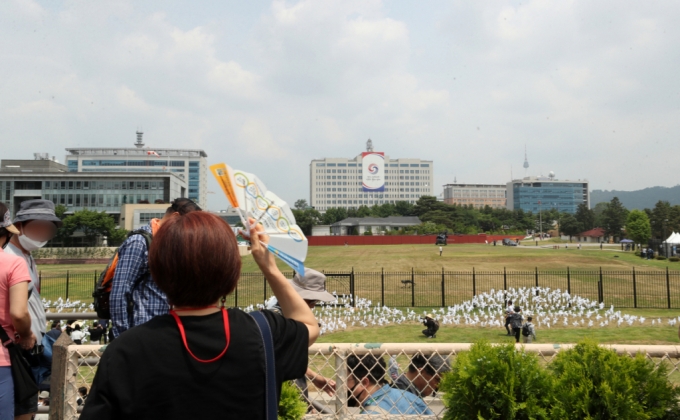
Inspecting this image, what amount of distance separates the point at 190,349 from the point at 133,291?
1.46 m

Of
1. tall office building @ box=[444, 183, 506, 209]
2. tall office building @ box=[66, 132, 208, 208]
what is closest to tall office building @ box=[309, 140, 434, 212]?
tall office building @ box=[444, 183, 506, 209]

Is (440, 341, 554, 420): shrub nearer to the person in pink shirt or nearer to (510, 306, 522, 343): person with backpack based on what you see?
the person in pink shirt

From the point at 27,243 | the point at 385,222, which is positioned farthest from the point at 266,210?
the point at 385,222

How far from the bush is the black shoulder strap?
1002 millimetres

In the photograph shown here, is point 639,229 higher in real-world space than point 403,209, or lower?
lower

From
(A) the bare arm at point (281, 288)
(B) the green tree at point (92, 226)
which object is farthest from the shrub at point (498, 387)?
(B) the green tree at point (92, 226)

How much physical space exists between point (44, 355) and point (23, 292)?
1.79 ft

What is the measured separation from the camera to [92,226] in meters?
58.3

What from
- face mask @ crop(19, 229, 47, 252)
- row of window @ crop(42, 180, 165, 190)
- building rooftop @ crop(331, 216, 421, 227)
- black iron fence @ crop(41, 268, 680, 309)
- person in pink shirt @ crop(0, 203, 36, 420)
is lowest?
black iron fence @ crop(41, 268, 680, 309)

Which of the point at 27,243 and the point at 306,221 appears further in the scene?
the point at 306,221

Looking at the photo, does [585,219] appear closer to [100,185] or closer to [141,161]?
[100,185]

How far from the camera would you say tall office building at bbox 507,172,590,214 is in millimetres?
184000

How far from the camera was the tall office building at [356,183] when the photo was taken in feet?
576

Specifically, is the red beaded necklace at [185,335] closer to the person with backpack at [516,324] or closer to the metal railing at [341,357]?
the metal railing at [341,357]
